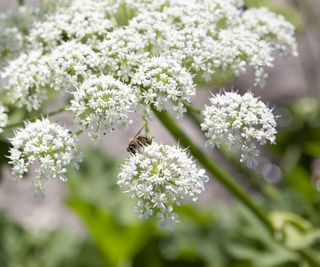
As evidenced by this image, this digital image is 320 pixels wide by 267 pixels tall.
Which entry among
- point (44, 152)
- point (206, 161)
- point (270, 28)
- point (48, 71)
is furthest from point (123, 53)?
point (270, 28)

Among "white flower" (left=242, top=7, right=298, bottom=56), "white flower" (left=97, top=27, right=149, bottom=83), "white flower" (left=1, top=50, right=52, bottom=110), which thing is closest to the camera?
"white flower" (left=97, top=27, right=149, bottom=83)

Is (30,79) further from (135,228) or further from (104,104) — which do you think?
(135,228)

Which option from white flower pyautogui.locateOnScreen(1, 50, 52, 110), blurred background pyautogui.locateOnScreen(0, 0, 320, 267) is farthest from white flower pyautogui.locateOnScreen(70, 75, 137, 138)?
blurred background pyautogui.locateOnScreen(0, 0, 320, 267)

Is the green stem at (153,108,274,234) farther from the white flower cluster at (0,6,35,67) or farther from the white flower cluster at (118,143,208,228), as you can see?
the white flower cluster at (0,6,35,67)

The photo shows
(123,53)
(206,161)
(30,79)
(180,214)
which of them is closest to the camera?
(123,53)

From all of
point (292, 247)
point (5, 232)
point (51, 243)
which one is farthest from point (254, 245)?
point (5, 232)

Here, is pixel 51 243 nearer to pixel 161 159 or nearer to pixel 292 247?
pixel 292 247
